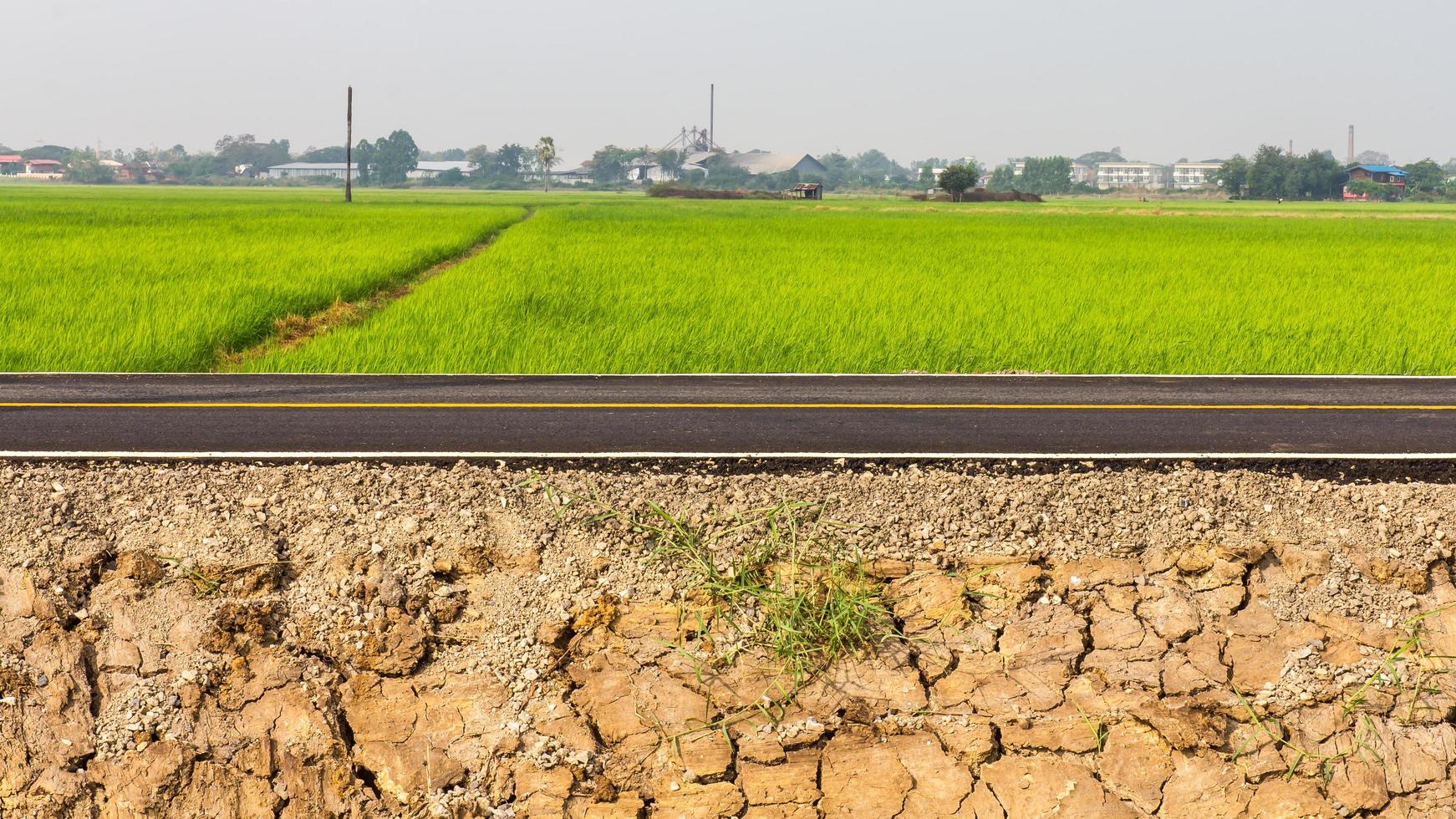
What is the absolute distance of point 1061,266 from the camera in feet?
74.0

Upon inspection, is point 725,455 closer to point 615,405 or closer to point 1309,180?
point 615,405

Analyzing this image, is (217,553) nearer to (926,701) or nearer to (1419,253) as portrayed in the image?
(926,701)

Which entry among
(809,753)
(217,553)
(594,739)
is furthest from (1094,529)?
(217,553)

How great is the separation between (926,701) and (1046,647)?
2.31 feet

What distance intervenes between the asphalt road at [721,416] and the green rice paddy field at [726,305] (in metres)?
1.34

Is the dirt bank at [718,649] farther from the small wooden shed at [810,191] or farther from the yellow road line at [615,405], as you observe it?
the small wooden shed at [810,191]

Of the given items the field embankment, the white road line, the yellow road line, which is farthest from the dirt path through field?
the white road line

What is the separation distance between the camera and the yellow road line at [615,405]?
9086 mm

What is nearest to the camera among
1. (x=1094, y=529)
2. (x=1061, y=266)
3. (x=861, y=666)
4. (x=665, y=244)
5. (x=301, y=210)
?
(x=861, y=666)

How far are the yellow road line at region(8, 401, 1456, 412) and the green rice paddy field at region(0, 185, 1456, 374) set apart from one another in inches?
90.1

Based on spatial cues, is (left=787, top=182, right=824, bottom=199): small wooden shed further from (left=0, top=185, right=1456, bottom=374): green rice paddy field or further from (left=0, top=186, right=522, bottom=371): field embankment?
(left=0, top=185, right=1456, bottom=374): green rice paddy field

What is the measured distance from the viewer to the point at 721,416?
8781 millimetres

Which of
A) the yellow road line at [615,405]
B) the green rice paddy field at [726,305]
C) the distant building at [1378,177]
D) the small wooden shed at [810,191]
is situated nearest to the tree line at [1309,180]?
the distant building at [1378,177]

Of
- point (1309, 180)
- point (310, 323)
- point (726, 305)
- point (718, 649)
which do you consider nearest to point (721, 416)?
point (718, 649)
